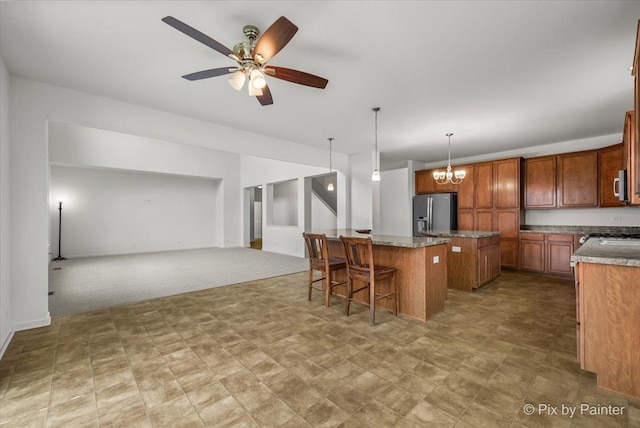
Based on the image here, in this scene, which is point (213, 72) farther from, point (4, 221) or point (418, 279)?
point (418, 279)

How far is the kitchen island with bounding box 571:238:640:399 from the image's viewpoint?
1.77m

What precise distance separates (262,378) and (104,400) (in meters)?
1.02

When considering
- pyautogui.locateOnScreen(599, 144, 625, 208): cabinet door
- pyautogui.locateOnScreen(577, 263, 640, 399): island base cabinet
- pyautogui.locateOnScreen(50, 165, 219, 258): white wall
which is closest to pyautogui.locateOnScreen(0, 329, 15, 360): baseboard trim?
pyautogui.locateOnScreen(577, 263, 640, 399): island base cabinet

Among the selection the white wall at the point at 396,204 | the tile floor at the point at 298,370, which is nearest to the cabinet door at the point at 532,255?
the tile floor at the point at 298,370

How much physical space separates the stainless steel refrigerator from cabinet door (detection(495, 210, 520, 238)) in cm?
Result: 89

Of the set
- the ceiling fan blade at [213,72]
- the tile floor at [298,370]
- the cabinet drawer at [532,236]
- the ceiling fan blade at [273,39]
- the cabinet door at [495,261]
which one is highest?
the ceiling fan blade at [273,39]

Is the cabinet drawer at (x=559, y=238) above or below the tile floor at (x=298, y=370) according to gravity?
above

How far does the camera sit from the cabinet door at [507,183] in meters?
5.52

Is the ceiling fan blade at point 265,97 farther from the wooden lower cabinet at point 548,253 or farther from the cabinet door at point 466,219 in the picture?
the wooden lower cabinet at point 548,253

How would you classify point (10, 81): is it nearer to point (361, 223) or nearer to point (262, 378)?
point (262, 378)

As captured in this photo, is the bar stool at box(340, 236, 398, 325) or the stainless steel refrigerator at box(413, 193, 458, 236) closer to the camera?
the bar stool at box(340, 236, 398, 325)

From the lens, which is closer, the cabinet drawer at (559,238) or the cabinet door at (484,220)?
the cabinet drawer at (559,238)

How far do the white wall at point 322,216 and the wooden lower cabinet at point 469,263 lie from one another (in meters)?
5.55

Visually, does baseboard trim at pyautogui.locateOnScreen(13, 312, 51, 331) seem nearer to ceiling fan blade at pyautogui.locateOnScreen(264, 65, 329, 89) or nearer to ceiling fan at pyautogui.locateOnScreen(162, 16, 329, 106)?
ceiling fan at pyautogui.locateOnScreen(162, 16, 329, 106)
